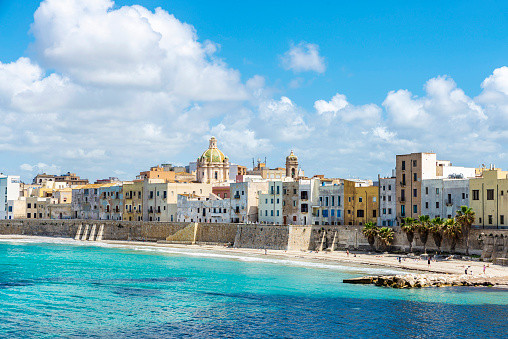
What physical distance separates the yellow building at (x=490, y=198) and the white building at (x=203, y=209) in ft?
131

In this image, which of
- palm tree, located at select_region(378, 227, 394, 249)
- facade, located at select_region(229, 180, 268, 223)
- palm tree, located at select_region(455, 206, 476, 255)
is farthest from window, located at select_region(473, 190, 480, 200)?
facade, located at select_region(229, 180, 268, 223)

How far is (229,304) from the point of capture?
Answer: 4903 cm

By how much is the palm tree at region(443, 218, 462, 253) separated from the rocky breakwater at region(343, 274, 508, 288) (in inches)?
466

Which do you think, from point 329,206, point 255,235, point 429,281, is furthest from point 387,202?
point 429,281

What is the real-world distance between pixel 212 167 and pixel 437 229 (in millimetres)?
71584

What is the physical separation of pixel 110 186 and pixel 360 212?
5354cm

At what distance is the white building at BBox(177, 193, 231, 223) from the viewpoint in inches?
3962

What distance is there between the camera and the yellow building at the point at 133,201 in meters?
112

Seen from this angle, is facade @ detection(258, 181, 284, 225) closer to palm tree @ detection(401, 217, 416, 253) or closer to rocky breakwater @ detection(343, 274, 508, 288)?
palm tree @ detection(401, 217, 416, 253)

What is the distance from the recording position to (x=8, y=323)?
4241 centimetres

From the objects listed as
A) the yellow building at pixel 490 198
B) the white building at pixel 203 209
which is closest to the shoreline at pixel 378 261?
the yellow building at pixel 490 198

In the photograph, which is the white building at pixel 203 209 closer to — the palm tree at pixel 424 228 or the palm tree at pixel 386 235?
the palm tree at pixel 386 235

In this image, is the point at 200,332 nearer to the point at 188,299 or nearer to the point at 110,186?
the point at 188,299

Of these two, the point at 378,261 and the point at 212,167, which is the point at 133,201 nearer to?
the point at 212,167
